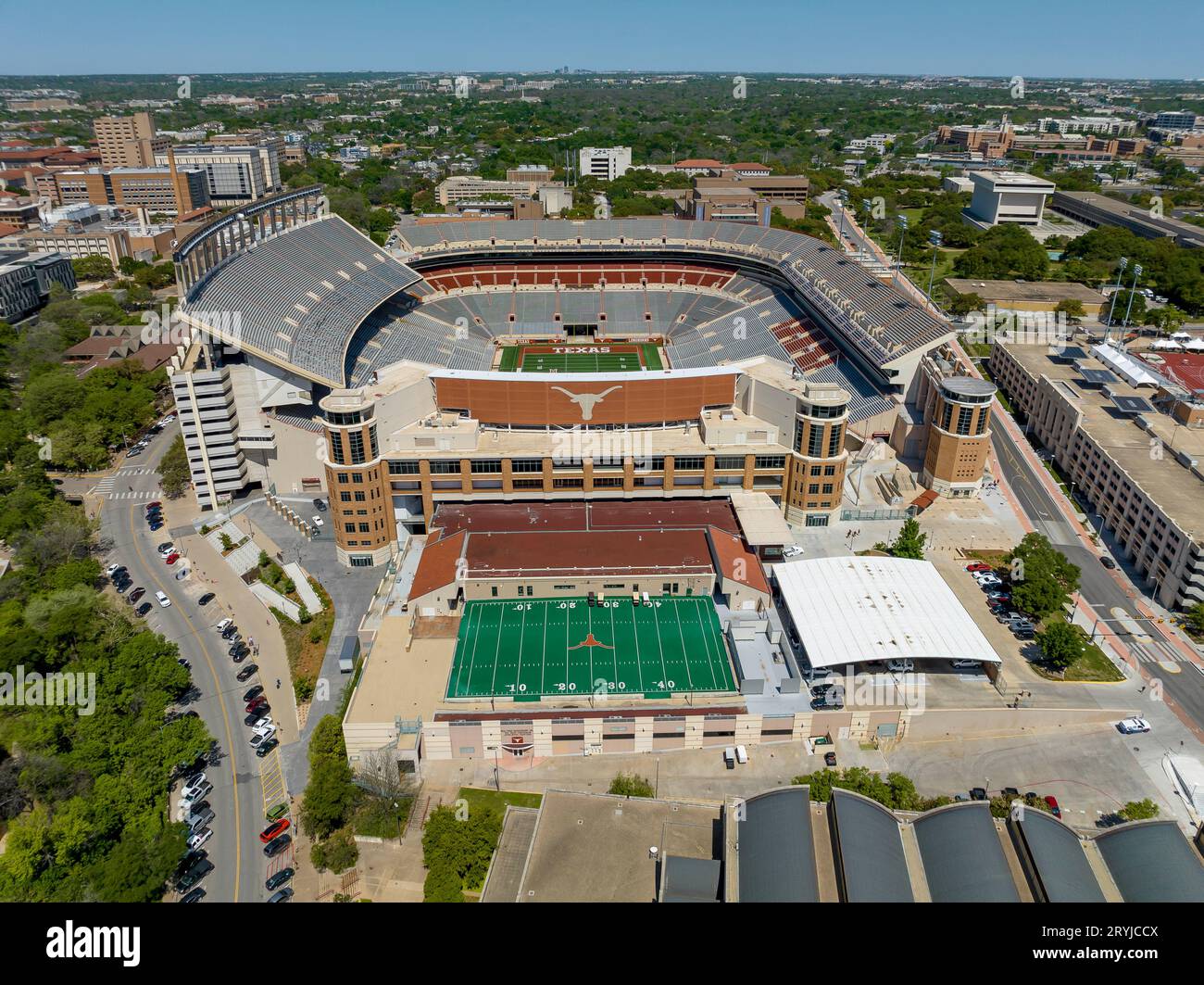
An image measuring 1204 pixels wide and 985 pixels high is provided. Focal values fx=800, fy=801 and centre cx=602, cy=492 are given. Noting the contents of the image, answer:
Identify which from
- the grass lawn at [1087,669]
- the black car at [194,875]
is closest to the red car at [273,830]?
the black car at [194,875]

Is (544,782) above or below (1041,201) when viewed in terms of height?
below

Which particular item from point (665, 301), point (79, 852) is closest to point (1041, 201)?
point (665, 301)

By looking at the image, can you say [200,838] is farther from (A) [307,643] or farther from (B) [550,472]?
(B) [550,472]

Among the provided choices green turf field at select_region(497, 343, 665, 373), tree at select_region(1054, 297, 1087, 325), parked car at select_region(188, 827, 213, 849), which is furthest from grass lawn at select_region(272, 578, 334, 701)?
tree at select_region(1054, 297, 1087, 325)

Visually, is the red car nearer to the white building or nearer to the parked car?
the parked car
